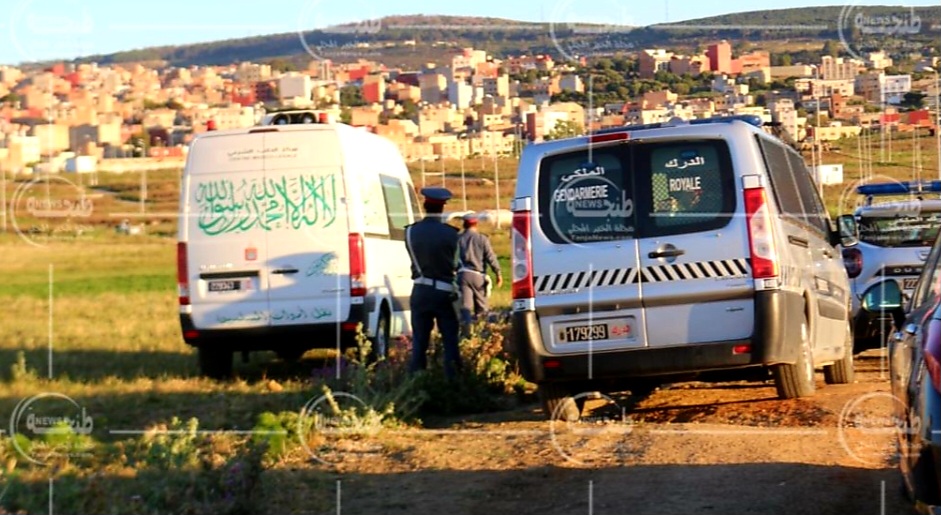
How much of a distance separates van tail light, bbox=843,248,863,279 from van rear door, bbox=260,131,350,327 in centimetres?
505

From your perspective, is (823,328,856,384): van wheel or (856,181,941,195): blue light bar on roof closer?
(823,328,856,384): van wheel

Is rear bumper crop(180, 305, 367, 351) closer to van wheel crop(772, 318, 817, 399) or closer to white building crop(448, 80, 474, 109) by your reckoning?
van wheel crop(772, 318, 817, 399)

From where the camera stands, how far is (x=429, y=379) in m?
11.5

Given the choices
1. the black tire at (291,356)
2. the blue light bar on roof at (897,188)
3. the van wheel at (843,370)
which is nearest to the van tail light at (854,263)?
the blue light bar on roof at (897,188)

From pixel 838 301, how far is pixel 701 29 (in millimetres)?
22358

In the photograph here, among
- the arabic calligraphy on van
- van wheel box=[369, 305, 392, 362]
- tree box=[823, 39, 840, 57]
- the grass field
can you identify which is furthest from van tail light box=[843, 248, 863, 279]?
tree box=[823, 39, 840, 57]

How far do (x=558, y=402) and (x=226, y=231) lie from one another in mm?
5526

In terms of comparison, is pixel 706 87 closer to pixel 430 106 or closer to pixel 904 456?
pixel 430 106

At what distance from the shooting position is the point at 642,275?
964 cm

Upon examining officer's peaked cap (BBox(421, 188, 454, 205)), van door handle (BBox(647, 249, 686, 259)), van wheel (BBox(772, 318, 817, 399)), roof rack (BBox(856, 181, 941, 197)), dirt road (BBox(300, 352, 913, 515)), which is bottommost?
dirt road (BBox(300, 352, 913, 515))

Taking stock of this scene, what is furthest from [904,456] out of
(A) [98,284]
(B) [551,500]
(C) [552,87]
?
(A) [98,284]

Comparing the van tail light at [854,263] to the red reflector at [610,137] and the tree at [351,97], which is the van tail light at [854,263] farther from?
the tree at [351,97]

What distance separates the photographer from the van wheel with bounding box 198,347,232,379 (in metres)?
15.3

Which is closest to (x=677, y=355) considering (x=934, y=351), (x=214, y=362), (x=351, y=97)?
(x=934, y=351)
